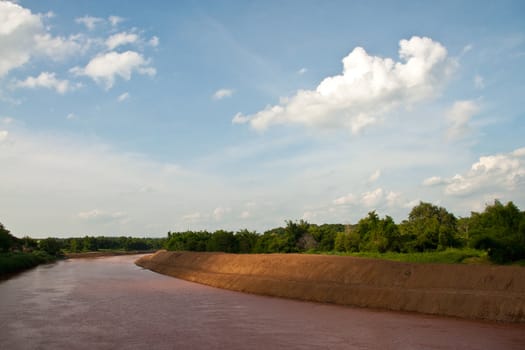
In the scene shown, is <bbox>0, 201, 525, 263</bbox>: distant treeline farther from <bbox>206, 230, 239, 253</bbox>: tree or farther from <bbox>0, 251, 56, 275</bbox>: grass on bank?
<bbox>0, 251, 56, 275</bbox>: grass on bank

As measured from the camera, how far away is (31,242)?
11612 cm

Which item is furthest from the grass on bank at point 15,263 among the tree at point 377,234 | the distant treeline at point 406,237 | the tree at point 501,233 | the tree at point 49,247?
the tree at point 501,233

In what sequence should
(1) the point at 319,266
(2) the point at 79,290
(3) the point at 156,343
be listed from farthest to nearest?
(2) the point at 79,290, (1) the point at 319,266, (3) the point at 156,343

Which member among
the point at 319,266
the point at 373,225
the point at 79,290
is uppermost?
the point at 373,225

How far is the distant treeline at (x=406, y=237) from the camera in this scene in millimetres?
31141

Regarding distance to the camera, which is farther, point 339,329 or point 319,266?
point 319,266

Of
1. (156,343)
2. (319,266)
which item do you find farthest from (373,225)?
(156,343)

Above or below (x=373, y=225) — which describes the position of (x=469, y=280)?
below

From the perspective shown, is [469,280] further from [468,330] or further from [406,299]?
[468,330]

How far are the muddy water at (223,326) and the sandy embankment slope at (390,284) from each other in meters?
1.66

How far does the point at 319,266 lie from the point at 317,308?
9.33 metres

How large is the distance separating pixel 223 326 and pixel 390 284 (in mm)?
13560

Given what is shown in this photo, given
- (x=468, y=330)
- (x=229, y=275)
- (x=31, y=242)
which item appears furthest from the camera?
(x=31, y=242)

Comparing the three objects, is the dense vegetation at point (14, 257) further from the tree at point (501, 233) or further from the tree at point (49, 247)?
the tree at point (501, 233)
